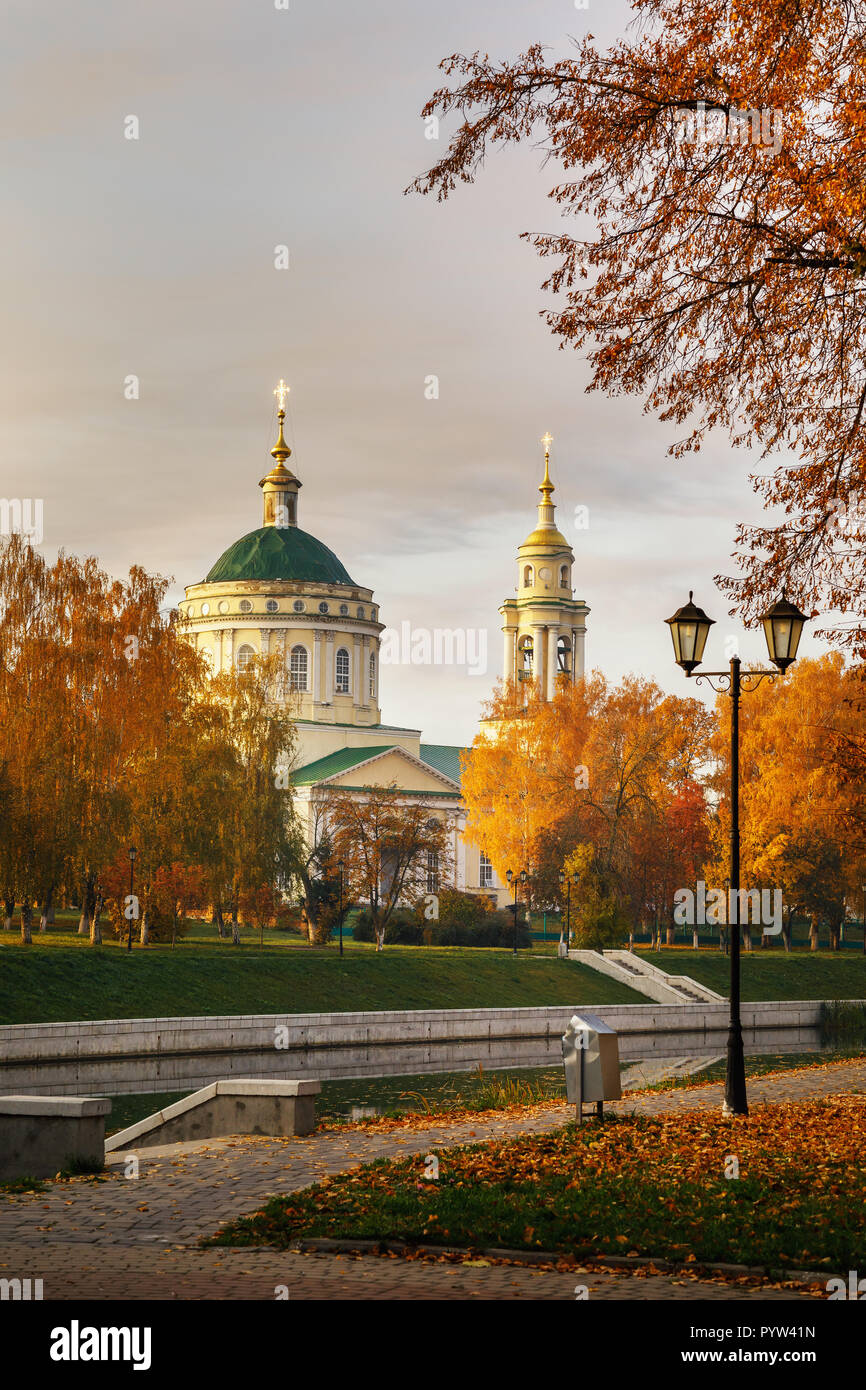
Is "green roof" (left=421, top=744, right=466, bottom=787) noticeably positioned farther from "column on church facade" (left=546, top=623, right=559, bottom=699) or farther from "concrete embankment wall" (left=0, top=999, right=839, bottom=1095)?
"concrete embankment wall" (left=0, top=999, right=839, bottom=1095)

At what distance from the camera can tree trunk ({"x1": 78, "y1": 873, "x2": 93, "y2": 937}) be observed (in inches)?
1518

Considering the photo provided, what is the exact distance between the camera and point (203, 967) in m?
36.2

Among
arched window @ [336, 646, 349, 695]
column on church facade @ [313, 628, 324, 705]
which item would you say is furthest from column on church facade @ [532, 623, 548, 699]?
column on church facade @ [313, 628, 324, 705]

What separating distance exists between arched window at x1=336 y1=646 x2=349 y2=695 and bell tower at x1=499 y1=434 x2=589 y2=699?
29.3 feet

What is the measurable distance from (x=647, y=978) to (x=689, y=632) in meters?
32.2

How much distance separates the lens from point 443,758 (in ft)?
302

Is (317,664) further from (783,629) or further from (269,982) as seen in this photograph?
(783,629)

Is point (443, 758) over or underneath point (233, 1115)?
over

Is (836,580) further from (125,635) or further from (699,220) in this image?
(125,635)

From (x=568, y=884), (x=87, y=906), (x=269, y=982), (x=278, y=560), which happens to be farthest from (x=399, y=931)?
(x=278, y=560)

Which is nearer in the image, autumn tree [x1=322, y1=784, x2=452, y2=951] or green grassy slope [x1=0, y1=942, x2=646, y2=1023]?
green grassy slope [x1=0, y1=942, x2=646, y2=1023]

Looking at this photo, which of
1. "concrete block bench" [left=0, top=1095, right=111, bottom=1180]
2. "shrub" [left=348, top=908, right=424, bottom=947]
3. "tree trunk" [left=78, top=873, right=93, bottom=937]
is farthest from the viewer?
"shrub" [left=348, top=908, right=424, bottom=947]

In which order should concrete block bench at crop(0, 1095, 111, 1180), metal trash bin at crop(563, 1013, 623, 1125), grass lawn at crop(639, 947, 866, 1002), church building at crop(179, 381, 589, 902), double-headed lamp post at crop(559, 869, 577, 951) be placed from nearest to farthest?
concrete block bench at crop(0, 1095, 111, 1180) → metal trash bin at crop(563, 1013, 623, 1125) → grass lawn at crop(639, 947, 866, 1002) → double-headed lamp post at crop(559, 869, 577, 951) → church building at crop(179, 381, 589, 902)
